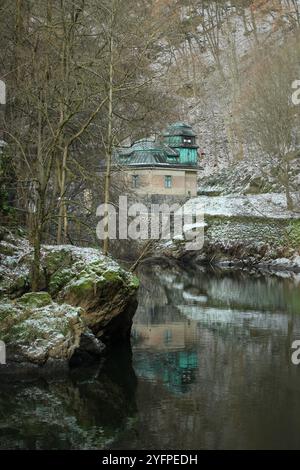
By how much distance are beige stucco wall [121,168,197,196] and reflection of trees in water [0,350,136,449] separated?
118ft

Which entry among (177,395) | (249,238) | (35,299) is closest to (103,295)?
(35,299)

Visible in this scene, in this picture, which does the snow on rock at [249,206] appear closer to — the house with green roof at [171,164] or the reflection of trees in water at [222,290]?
the house with green roof at [171,164]

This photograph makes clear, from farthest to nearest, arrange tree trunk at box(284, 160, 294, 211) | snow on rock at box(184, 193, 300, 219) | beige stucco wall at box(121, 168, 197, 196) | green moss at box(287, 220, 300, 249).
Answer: beige stucco wall at box(121, 168, 197, 196) → snow on rock at box(184, 193, 300, 219) → tree trunk at box(284, 160, 294, 211) → green moss at box(287, 220, 300, 249)

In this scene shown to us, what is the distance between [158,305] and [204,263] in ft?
56.9

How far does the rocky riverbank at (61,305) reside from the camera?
13.1m

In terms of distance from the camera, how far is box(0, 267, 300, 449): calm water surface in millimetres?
9359

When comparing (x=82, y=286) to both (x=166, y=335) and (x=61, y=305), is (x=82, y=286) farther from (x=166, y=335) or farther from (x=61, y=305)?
(x=166, y=335)

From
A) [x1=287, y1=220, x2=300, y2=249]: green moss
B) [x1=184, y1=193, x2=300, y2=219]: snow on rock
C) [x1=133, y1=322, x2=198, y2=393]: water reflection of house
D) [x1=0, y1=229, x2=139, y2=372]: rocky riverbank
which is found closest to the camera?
[x1=133, y1=322, x2=198, y2=393]: water reflection of house

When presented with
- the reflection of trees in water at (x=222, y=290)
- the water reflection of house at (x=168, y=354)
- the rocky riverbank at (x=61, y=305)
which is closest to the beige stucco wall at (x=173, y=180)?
the reflection of trees in water at (x=222, y=290)

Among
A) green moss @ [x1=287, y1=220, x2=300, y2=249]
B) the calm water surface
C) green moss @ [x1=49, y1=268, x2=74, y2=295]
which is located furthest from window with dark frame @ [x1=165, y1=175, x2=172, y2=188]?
green moss @ [x1=49, y1=268, x2=74, y2=295]

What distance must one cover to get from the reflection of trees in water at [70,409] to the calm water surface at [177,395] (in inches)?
0.7

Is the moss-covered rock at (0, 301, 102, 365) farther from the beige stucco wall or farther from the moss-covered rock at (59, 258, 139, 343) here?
the beige stucco wall

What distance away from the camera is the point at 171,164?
1988 inches

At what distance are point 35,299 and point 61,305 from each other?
2.14 feet
